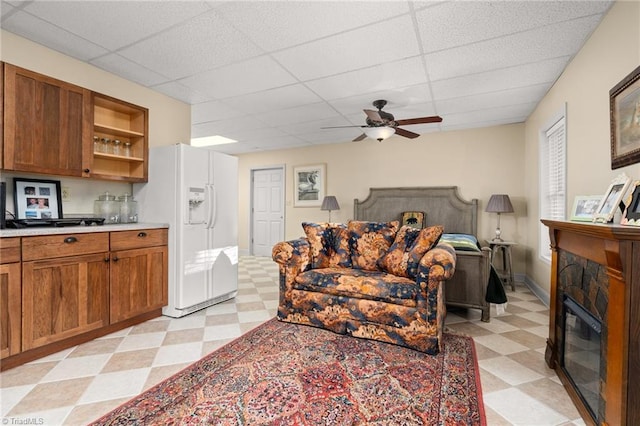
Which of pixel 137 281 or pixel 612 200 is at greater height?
pixel 612 200

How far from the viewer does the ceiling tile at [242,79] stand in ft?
9.45

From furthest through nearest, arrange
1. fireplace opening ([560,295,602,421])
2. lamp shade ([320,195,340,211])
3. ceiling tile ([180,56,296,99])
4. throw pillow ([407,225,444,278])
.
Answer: lamp shade ([320,195,340,211])
ceiling tile ([180,56,296,99])
throw pillow ([407,225,444,278])
fireplace opening ([560,295,602,421])

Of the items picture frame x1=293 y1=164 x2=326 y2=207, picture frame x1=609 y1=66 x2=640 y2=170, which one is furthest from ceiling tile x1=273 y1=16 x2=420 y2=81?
picture frame x1=293 y1=164 x2=326 y2=207

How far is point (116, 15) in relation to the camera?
213 centimetres

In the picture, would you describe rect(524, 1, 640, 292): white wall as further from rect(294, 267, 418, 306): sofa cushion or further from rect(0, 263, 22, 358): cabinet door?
rect(0, 263, 22, 358): cabinet door

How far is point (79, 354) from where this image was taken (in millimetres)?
2246

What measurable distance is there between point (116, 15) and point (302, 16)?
1.32 m

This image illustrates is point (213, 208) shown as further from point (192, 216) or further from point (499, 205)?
point (499, 205)

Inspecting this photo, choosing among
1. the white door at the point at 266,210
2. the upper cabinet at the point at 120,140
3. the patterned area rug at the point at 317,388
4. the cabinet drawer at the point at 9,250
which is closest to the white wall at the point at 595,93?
the patterned area rug at the point at 317,388

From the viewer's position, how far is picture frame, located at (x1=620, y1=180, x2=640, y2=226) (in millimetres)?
1516

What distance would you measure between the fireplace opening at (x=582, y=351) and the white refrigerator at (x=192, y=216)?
313 centimetres

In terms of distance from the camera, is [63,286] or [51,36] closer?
[63,286]

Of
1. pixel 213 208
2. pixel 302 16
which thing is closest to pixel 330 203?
pixel 213 208

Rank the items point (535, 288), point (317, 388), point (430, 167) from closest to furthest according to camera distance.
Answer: point (317, 388)
point (535, 288)
point (430, 167)
